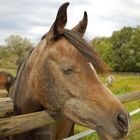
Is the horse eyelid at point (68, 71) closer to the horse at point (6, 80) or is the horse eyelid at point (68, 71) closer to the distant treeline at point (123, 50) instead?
the horse at point (6, 80)

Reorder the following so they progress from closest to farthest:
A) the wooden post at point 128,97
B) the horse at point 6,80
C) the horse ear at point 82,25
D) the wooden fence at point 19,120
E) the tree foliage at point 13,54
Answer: the wooden fence at point 19,120 → the horse ear at point 82,25 → the horse at point 6,80 → the wooden post at point 128,97 → the tree foliage at point 13,54

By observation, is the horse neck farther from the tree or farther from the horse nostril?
the tree

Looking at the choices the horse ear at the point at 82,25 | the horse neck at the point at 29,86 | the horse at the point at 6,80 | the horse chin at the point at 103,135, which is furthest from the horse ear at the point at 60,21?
the horse at the point at 6,80

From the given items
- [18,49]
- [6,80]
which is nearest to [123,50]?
[18,49]

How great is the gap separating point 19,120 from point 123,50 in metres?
68.6

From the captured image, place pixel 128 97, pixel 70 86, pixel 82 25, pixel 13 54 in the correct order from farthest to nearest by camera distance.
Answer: pixel 13 54
pixel 128 97
pixel 82 25
pixel 70 86

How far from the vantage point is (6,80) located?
4406 mm

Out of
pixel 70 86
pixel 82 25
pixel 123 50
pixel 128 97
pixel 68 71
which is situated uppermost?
pixel 82 25

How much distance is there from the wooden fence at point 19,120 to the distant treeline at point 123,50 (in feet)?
207

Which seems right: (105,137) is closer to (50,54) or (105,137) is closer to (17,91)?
(50,54)

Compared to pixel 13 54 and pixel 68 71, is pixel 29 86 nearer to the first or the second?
pixel 68 71

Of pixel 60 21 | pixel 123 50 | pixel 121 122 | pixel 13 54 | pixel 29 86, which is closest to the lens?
pixel 121 122

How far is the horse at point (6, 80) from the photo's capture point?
434 cm

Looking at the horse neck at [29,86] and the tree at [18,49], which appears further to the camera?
the tree at [18,49]
